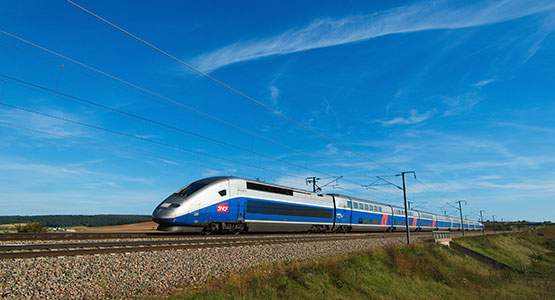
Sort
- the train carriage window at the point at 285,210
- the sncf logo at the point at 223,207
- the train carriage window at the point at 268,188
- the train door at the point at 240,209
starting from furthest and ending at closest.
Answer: the train carriage window at the point at 268,188, the train carriage window at the point at 285,210, the train door at the point at 240,209, the sncf logo at the point at 223,207

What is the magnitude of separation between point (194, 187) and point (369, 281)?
39.5 ft

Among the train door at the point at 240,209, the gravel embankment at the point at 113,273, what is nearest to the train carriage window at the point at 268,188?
the train door at the point at 240,209

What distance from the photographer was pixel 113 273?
9492 millimetres

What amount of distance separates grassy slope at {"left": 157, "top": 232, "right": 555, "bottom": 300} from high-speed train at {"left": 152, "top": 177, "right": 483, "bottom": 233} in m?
7.82

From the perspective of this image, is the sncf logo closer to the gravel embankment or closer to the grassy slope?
the gravel embankment

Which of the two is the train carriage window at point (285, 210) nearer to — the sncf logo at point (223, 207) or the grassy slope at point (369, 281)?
the sncf logo at point (223, 207)

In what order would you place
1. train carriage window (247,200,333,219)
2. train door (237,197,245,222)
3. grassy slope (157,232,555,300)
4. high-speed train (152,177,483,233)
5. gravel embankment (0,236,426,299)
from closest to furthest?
gravel embankment (0,236,426,299) < grassy slope (157,232,555,300) < high-speed train (152,177,483,233) < train door (237,197,245,222) < train carriage window (247,200,333,219)

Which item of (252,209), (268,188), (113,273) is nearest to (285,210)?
(268,188)

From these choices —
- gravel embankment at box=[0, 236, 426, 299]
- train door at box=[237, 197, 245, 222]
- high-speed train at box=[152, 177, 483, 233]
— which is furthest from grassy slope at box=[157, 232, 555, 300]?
train door at box=[237, 197, 245, 222]

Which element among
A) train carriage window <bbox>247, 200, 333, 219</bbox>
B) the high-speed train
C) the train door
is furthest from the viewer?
train carriage window <bbox>247, 200, 333, 219</bbox>

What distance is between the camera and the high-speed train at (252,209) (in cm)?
1906

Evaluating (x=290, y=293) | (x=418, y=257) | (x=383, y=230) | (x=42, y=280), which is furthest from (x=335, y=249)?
(x=383, y=230)

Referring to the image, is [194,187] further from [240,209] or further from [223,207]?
[240,209]

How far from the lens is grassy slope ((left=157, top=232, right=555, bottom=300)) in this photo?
1056cm
